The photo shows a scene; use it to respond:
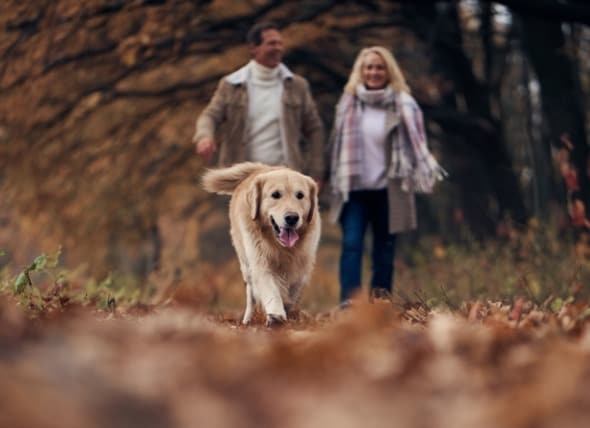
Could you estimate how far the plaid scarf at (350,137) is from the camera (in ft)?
20.6

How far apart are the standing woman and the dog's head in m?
1.35

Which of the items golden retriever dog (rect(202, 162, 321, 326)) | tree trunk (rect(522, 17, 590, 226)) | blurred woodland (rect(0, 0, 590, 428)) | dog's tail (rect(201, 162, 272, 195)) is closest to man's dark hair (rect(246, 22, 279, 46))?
dog's tail (rect(201, 162, 272, 195))

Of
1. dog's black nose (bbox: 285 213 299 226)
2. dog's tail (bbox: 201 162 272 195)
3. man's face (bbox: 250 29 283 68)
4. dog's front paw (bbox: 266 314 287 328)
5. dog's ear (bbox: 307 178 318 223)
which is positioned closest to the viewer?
dog's front paw (bbox: 266 314 287 328)

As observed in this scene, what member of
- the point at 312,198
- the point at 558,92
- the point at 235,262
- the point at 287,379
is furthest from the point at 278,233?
the point at 235,262

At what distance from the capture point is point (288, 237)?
4871 millimetres

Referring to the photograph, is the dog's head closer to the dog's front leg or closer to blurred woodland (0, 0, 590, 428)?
the dog's front leg

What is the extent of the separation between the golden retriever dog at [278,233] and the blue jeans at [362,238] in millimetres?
1196

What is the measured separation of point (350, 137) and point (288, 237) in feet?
5.55

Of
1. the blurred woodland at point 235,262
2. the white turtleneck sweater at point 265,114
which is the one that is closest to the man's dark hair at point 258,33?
the white turtleneck sweater at point 265,114

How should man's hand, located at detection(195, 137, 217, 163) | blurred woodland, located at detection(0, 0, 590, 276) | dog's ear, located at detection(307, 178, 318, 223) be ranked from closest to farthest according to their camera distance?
1. dog's ear, located at detection(307, 178, 318, 223)
2. man's hand, located at detection(195, 137, 217, 163)
3. blurred woodland, located at detection(0, 0, 590, 276)

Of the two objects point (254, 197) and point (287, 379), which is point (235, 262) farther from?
point (287, 379)

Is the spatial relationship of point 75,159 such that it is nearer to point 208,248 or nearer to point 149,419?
point 149,419

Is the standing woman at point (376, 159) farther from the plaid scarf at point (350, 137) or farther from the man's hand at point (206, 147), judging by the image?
the man's hand at point (206, 147)

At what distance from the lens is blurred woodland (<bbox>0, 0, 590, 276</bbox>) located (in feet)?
26.9
